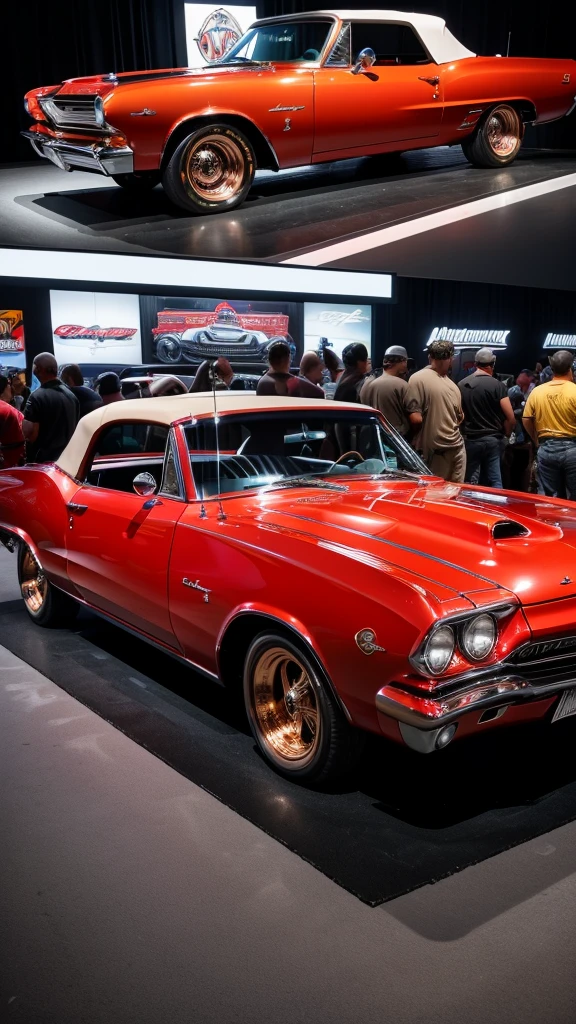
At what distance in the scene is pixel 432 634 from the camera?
2178 mm

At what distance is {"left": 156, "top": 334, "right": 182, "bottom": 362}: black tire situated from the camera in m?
6.96

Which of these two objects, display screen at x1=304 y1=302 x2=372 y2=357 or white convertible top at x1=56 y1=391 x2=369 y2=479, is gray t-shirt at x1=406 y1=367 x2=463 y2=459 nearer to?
display screen at x1=304 y1=302 x2=372 y2=357

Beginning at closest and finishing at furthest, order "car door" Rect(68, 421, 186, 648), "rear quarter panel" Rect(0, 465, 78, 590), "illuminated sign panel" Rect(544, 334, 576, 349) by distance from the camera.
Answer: "car door" Rect(68, 421, 186, 648) → "rear quarter panel" Rect(0, 465, 78, 590) → "illuminated sign panel" Rect(544, 334, 576, 349)

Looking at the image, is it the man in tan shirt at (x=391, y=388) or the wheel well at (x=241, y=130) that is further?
the man in tan shirt at (x=391, y=388)

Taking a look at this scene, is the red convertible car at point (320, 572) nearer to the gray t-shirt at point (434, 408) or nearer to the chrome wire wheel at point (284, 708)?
the chrome wire wheel at point (284, 708)

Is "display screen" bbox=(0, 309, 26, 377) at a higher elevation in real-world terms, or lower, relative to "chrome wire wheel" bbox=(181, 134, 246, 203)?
lower

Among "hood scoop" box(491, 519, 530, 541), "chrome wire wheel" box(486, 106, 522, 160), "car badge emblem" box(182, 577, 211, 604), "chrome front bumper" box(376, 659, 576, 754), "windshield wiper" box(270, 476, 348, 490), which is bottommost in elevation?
"chrome front bumper" box(376, 659, 576, 754)

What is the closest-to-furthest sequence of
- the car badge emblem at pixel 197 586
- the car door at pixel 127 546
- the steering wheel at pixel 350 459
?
the car badge emblem at pixel 197 586
the car door at pixel 127 546
the steering wheel at pixel 350 459

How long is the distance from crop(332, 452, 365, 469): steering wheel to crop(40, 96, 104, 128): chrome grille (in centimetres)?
234

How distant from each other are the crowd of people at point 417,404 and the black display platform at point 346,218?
0.66 meters

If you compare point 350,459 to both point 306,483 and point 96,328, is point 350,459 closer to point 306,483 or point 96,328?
point 306,483

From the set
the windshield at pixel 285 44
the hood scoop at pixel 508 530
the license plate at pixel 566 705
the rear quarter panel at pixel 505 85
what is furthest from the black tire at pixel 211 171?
the license plate at pixel 566 705

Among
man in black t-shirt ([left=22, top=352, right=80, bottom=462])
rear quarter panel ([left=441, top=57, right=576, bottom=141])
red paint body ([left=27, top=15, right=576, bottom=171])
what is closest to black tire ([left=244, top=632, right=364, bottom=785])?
red paint body ([left=27, top=15, right=576, bottom=171])

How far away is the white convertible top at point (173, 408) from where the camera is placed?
349 cm
